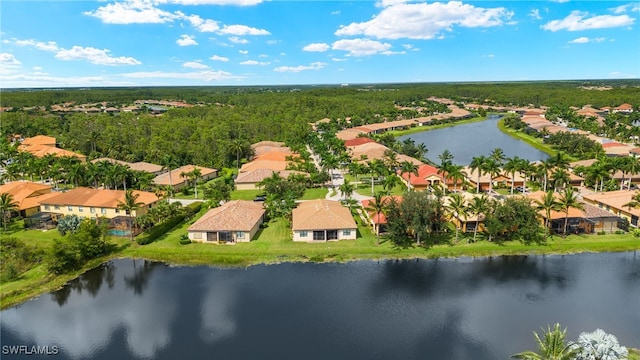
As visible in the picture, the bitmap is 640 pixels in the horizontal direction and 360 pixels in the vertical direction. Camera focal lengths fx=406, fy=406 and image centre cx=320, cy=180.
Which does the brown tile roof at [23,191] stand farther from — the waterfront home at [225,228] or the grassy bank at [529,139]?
the grassy bank at [529,139]

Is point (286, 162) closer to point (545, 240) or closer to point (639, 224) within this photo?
point (545, 240)

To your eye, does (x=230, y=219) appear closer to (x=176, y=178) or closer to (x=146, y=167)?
(x=176, y=178)

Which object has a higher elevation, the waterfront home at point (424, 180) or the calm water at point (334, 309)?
the waterfront home at point (424, 180)

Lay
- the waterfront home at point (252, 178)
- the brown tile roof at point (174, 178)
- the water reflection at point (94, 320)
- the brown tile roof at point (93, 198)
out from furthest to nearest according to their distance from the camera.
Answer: the waterfront home at point (252, 178) → the brown tile roof at point (174, 178) → the brown tile roof at point (93, 198) → the water reflection at point (94, 320)

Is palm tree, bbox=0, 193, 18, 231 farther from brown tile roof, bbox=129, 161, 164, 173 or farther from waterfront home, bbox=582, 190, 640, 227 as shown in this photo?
waterfront home, bbox=582, 190, 640, 227

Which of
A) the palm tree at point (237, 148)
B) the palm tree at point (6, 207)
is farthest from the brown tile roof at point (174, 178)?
the palm tree at point (6, 207)

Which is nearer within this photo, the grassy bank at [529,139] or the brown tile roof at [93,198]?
the brown tile roof at [93,198]

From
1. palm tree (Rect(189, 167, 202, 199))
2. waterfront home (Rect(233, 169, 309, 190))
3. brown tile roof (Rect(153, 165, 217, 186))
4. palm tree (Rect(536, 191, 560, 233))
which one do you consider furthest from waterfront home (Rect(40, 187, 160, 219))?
palm tree (Rect(536, 191, 560, 233))
